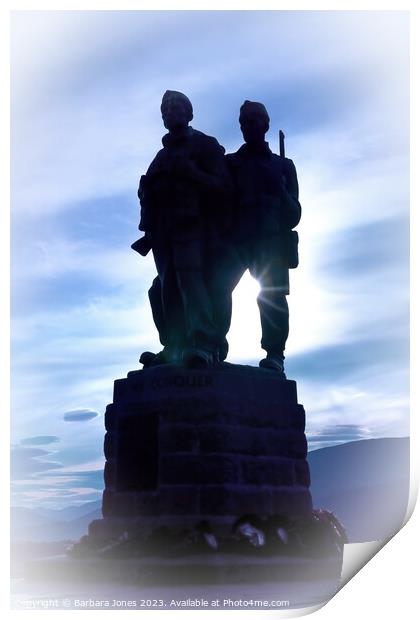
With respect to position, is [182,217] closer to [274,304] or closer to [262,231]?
[262,231]

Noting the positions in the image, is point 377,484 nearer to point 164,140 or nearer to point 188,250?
point 188,250

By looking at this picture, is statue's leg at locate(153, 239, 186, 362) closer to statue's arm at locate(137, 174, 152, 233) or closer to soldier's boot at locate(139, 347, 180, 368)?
soldier's boot at locate(139, 347, 180, 368)

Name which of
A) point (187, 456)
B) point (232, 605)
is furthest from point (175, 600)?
point (187, 456)

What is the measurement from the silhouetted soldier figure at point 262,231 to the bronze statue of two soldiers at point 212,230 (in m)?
0.01

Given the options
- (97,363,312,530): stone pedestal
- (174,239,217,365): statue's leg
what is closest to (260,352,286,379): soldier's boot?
(97,363,312,530): stone pedestal

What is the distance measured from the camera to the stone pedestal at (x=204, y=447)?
1167cm

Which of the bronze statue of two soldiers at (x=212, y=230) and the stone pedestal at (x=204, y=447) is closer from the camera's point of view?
the stone pedestal at (x=204, y=447)

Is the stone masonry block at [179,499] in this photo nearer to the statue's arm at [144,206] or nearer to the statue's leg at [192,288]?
the statue's leg at [192,288]

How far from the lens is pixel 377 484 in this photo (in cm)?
1188

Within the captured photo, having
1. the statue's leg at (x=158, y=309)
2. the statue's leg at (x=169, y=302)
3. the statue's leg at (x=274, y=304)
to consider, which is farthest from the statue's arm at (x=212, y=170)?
the statue's leg at (x=158, y=309)

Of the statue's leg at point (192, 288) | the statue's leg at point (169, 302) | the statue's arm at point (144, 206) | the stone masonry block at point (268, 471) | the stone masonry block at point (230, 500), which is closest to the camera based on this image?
the stone masonry block at point (230, 500)

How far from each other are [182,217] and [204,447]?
8.26 ft

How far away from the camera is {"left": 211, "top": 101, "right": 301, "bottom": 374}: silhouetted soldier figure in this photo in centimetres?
1291

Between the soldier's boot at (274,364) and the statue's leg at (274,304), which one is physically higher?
the statue's leg at (274,304)
